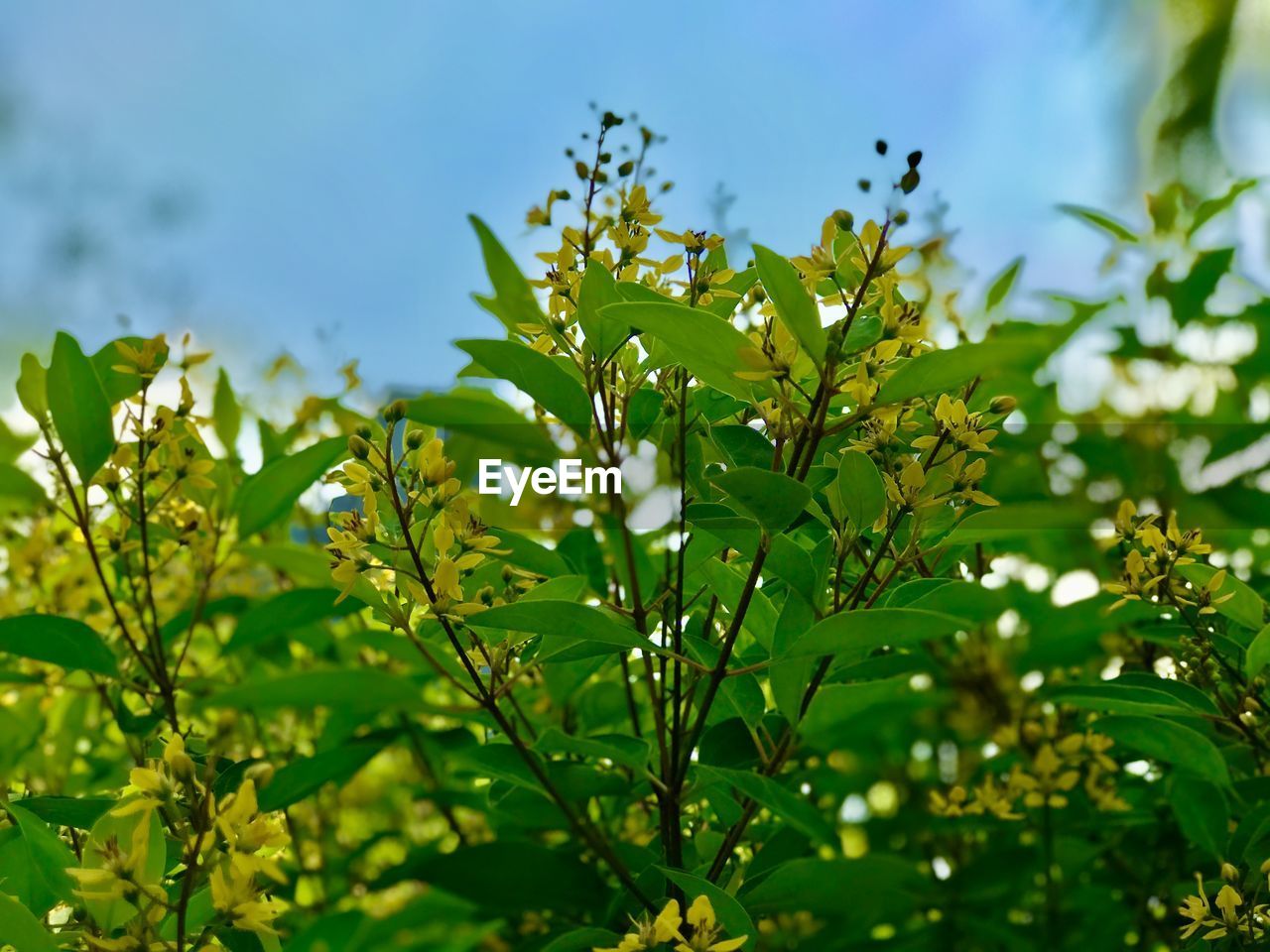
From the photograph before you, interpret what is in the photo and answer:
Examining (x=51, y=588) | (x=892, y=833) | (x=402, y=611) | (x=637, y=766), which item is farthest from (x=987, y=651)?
(x=51, y=588)

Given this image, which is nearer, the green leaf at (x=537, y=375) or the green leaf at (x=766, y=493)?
the green leaf at (x=766, y=493)

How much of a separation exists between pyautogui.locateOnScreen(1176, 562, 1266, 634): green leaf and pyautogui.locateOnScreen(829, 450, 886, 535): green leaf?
1.32 feet

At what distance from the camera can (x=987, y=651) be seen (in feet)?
6.38

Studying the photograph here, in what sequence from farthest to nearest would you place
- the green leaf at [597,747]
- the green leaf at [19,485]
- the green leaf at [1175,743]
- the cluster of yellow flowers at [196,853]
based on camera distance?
the green leaf at [19,485]
the green leaf at [1175,743]
the green leaf at [597,747]
the cluster of yellow flowers at [196,853]

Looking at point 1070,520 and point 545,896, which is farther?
point 1070,520

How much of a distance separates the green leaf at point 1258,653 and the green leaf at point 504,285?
75 cm

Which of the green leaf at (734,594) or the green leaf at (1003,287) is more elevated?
the green leaf at (1003,287)

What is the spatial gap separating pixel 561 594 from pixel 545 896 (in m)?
0.43

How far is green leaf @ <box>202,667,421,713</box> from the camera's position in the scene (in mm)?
808

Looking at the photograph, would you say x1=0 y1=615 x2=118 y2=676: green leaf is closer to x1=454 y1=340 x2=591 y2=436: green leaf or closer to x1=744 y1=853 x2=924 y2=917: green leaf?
x1=454 y1=340 x2=591 y2=436: green leaf

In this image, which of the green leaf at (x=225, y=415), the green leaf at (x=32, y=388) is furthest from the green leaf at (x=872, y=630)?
the green leaf at (x=225, y=415)

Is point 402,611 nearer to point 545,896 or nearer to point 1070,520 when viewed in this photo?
point 545,896

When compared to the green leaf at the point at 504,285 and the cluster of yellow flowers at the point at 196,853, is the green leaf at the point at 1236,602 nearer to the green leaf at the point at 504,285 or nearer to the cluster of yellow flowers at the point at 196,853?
the green leaf at the point at 504,285

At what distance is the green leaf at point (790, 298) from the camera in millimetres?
785
